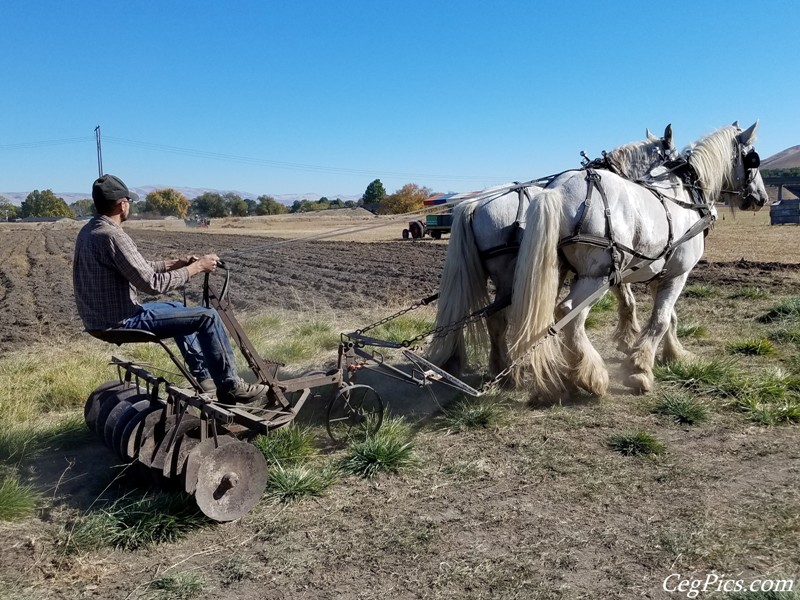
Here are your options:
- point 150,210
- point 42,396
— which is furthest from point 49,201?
point 42,396

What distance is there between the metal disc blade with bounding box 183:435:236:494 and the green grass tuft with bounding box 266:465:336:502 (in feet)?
1.87

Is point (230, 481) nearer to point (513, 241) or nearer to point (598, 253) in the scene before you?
point (513, 241)

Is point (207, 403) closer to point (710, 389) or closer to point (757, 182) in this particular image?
point (710, 389)

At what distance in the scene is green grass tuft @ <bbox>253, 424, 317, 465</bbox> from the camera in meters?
4.55

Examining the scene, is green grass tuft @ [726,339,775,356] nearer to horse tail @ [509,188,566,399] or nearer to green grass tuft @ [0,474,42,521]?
horse tail @ [509,188,566,399]

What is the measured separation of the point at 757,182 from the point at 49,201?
5454 inches

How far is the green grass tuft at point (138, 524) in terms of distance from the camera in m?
3.54

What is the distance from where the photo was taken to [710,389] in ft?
19.3

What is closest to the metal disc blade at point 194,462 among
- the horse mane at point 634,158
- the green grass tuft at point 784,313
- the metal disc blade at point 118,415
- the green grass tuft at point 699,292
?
the metal disc blade at point 118,415

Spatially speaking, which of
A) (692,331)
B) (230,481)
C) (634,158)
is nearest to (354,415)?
(230,481)

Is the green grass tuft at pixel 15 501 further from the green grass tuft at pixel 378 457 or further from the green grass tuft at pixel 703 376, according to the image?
the green grass tuft at pixel 703 376

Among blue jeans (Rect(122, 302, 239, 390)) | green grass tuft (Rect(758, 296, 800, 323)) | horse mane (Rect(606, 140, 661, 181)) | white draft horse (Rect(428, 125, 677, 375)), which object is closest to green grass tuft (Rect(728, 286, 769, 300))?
green grass tuft (Rect(758, 296, 800, 323))

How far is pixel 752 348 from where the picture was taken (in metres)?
7.02

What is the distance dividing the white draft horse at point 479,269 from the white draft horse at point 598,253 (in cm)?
30
